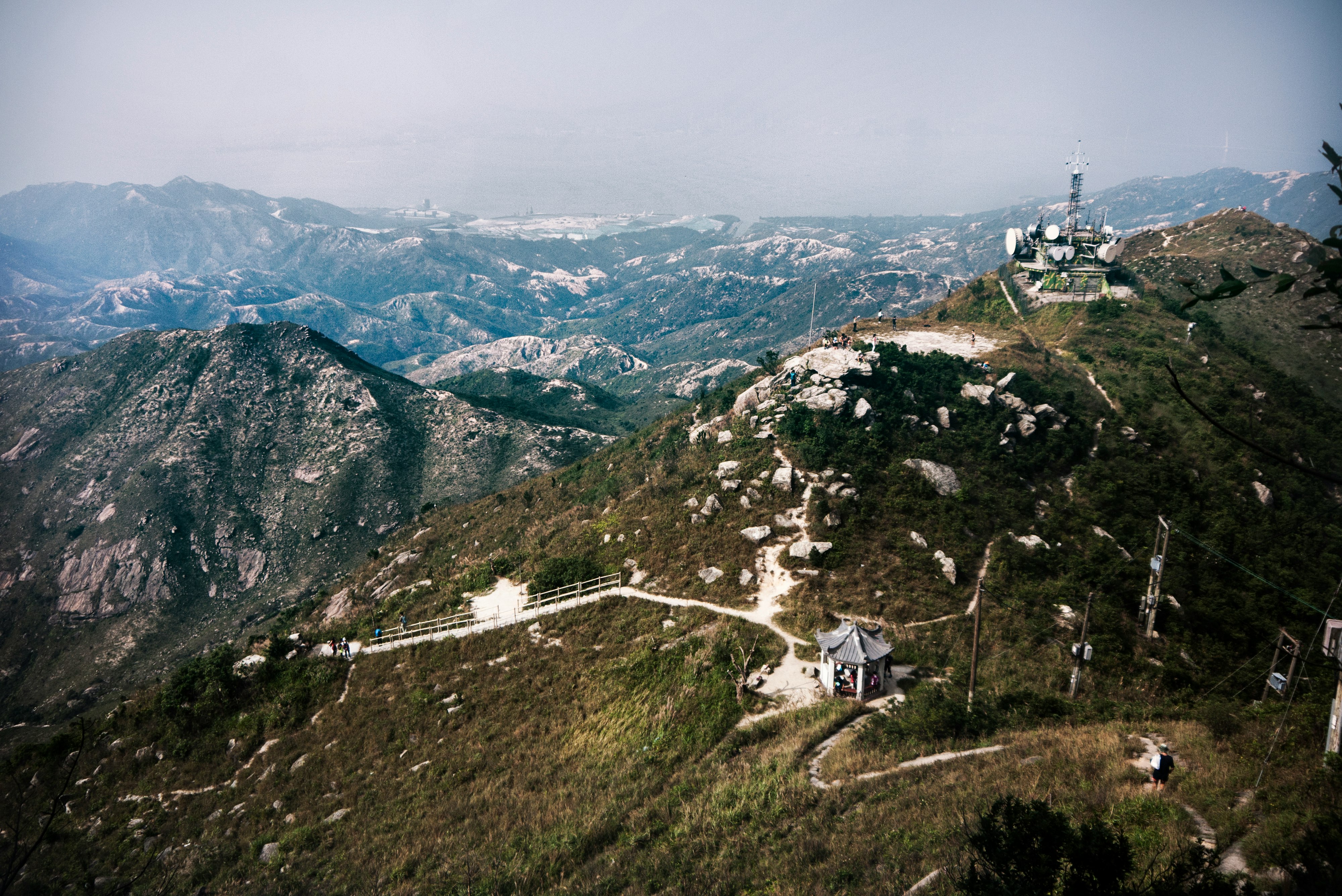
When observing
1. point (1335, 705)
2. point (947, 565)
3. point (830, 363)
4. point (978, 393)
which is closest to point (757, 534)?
point (947, 565)

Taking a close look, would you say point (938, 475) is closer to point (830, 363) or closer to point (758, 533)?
point (758, 533)

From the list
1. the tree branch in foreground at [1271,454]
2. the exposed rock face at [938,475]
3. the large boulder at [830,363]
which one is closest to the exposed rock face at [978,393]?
the large boulder at [830,363]

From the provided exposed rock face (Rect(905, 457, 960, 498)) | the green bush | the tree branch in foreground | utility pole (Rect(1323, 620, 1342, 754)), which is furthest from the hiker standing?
the green bush

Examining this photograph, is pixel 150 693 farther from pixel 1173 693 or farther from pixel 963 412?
pixel 963 412

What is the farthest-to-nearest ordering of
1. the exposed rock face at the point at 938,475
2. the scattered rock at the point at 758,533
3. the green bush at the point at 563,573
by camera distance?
the exposed rock face at the point at 938,475, the green bush at the point at 563,573, the scattered rock at the point at 758,533

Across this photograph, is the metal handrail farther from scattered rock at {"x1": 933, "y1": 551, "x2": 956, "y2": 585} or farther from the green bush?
scattered rock at {"x1": 933, "y1": 551, "x2": 956, "y2": 585}

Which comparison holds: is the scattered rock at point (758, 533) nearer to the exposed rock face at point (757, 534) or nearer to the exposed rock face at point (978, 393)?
the exposed rock face at point (757, 534)

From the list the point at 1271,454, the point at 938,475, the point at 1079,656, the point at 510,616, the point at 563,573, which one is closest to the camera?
the point at 1271,454
